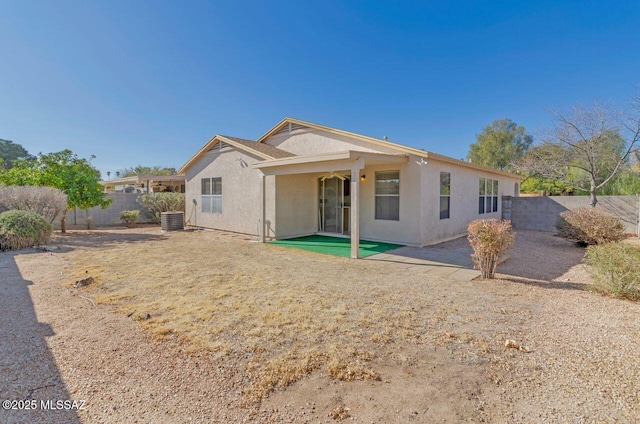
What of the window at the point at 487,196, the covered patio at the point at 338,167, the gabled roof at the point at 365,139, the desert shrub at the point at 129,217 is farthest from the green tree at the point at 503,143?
the desert shrub at the point at 129,217

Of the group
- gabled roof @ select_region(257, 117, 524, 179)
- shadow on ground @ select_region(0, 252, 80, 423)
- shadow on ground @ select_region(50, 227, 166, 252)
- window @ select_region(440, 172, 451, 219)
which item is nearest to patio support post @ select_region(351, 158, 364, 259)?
gabled roof @ select_region(257, 117, 524, 179)

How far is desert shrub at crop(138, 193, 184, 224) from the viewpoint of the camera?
56.1 ft

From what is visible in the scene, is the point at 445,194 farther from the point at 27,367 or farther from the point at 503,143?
the point at 503,143

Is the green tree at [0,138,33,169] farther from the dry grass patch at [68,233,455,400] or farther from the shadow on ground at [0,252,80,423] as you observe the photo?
the shadow on ground at [0,252,80,423]

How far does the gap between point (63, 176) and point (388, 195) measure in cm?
1337

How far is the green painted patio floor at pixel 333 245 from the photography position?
29.5ft

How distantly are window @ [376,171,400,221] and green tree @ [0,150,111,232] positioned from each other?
40.1ft

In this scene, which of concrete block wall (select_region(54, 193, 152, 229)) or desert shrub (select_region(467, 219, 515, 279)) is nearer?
desert shrub (select_region(467, 219, 515, 279))

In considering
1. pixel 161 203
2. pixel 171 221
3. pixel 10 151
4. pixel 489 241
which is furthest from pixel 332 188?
pixel 10 151

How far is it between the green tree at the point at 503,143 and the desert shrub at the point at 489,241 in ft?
102

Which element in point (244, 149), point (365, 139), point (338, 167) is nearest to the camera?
point (338, 167)

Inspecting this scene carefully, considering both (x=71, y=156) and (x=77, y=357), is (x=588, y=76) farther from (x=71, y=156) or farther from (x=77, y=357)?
(x=71, y=156)

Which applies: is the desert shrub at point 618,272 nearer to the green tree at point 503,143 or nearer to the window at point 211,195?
the window at point 211,195

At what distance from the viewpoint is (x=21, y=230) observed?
8.88 metres
